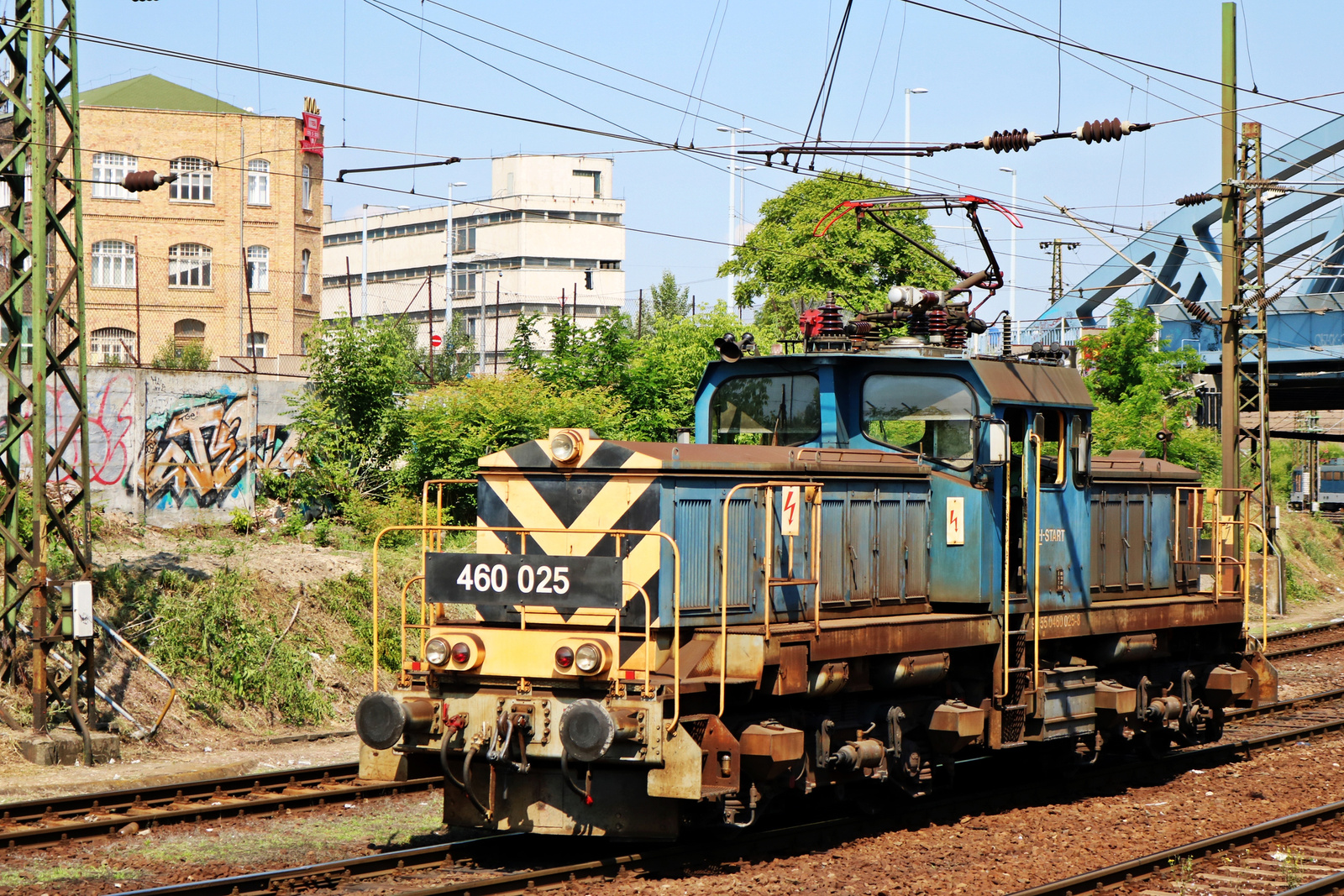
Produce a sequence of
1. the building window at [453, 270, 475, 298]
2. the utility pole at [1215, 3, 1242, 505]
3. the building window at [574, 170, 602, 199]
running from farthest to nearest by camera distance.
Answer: the building window at [574, 170, 602, 199]
the building window at [453, 270, 475, 298]
the utility pole at [1215, 3, 1242, 505]

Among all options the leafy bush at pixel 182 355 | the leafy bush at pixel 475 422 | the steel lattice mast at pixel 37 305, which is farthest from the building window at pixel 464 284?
the steel lattice mast at pixel 37 305

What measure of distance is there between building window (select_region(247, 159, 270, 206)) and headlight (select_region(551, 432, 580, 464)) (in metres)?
42.6

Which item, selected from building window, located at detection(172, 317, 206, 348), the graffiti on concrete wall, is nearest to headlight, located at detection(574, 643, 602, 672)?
the graffiti on concrete wall

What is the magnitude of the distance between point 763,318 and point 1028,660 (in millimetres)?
30360

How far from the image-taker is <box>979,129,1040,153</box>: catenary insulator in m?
13.7

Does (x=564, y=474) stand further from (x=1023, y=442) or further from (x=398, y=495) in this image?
(x=398, y=495)

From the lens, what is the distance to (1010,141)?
13805mm

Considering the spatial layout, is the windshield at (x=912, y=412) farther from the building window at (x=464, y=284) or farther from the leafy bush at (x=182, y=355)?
the building window at (x=464, y=284)

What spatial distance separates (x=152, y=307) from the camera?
46875 mm

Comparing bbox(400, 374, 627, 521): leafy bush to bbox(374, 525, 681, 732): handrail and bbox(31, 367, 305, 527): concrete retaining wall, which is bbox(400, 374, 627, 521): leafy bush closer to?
bbox(31, 367, 305, 527): concrete retaining wall

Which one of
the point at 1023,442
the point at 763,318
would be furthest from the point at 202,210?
the point at 1023,442

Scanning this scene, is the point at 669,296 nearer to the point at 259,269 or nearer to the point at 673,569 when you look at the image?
the point at 259,269

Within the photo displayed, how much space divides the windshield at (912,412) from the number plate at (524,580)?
122 inches

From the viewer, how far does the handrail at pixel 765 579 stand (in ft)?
26.1
